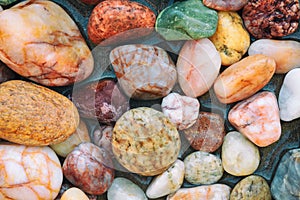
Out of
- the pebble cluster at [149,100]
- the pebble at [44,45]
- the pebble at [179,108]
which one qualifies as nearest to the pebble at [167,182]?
the pebble cluster at [149,100]

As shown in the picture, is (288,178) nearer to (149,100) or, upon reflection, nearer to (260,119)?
(260,119)

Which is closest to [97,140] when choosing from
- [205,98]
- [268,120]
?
[205,98]

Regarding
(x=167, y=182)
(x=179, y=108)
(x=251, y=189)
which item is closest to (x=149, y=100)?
(x=179, y=108)

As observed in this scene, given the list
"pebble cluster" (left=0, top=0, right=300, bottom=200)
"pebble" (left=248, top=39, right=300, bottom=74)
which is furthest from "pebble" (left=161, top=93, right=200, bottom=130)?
"pebble" (left=248, top=39, right=300, bottom=74)

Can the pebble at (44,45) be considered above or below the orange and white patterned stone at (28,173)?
above

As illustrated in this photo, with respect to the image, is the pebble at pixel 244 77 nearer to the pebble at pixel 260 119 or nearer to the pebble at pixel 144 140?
the pebble at pixel 260 119

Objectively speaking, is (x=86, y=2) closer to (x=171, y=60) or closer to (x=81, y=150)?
(x=171, y=60)
